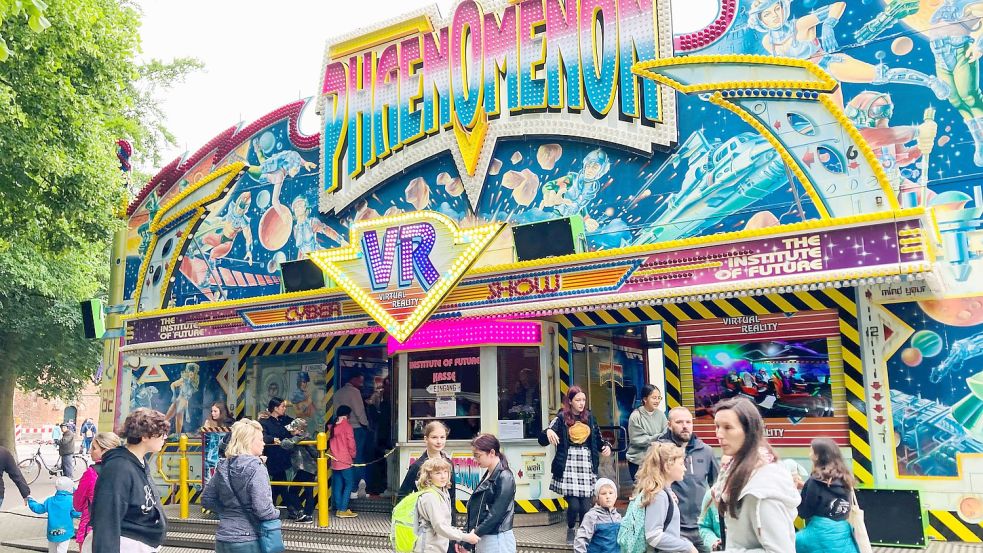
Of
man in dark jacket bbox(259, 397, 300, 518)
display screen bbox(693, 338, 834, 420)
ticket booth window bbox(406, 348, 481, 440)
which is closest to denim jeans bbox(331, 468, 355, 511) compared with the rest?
man in dark jacket bbox(259, 397, 300, 518)

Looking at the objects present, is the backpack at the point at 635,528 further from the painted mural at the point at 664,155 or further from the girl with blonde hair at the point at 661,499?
the painted mural at the point at 664,155

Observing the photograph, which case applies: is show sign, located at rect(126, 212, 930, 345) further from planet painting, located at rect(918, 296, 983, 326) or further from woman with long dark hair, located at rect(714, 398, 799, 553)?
woman with long dark hair, located at rect(714, 398, 799, 553)

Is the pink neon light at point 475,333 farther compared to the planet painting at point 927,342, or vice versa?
the pink neon light at point 475,333

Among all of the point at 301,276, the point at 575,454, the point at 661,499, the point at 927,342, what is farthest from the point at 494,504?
the point at 301,276

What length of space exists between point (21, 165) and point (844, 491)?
12.6m

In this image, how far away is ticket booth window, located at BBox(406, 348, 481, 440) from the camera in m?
11.7

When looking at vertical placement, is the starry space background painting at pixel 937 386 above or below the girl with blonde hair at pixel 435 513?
above

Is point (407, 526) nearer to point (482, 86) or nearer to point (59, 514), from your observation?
point (59, 514)

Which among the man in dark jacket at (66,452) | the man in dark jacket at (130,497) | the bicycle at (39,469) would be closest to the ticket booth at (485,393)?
the man in dark jacket at (130,497)

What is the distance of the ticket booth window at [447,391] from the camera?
38.3ft

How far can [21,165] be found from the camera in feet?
42.7

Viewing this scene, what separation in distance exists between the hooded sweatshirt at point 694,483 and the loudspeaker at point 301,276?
25.7 ft

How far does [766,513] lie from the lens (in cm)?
371

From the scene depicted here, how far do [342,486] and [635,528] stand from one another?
7.50 m
